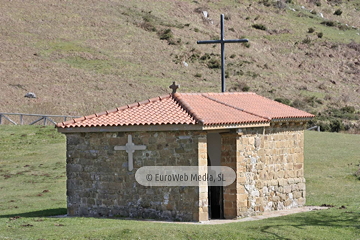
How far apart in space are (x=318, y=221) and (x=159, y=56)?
4544cm

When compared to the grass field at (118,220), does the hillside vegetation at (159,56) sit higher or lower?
higher

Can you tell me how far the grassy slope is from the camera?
49812 millimetres

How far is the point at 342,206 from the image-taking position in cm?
1747

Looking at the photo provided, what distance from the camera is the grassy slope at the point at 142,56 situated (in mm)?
49812

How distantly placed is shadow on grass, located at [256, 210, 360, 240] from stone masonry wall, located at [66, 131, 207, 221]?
1916 mm

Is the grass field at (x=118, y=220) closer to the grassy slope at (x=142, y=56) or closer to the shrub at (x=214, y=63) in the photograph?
the grassy slope at (x=142, y=56)

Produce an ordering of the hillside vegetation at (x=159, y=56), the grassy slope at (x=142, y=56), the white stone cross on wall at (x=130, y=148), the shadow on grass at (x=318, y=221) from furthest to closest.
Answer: the grassy slope at (x=142, y=56) < the hillside vegetation at (x=159, y=56) < the white stone cross on wall at (x=130, y=148) < the shadow on grass at (x=318, y=221)

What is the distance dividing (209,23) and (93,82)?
23.4 metres

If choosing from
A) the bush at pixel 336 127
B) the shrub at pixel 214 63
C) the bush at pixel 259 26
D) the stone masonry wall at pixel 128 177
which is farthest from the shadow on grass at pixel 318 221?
the bush at pixel 259 26

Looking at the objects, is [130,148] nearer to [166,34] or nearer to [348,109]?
[348,109]

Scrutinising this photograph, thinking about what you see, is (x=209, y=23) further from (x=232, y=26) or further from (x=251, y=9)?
(x=251, y=9)

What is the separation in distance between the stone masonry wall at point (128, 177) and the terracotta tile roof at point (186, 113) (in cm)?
35

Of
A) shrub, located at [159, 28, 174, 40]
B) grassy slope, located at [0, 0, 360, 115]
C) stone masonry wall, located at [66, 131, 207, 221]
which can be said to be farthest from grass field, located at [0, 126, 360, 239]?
shrub, located at [159, 28, 174, 40]

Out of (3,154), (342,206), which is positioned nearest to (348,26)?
(3,154)
